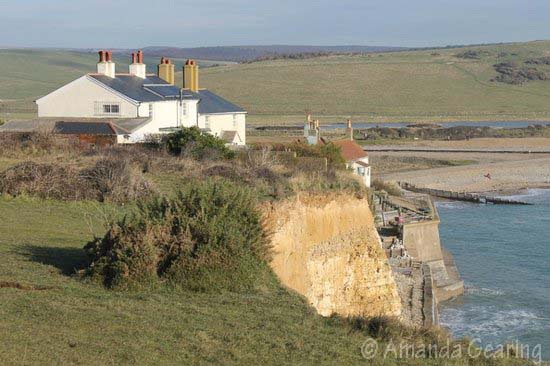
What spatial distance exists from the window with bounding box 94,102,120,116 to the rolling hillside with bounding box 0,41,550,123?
74.7 m

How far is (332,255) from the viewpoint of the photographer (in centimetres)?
1742

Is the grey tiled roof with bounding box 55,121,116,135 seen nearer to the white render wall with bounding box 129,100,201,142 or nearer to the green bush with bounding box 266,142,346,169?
the white render wall with bounding box 129,100,201,142

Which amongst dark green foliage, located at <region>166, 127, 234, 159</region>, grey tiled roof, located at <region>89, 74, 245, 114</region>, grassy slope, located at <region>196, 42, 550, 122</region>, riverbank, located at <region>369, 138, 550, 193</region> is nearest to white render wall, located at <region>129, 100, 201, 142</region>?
grey tiled roof, located at <region>89, 74, 245, 114</region>

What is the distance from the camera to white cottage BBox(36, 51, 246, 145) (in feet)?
112

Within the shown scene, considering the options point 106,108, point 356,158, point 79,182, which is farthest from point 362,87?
point 79,182

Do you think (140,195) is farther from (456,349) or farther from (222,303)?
(456,349)

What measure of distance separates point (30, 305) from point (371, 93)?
13453cm

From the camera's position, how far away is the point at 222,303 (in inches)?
480

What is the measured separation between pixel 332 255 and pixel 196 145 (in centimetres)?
1214

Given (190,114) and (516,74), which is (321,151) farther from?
(516,74)

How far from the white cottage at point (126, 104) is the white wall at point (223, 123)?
0.10 meters

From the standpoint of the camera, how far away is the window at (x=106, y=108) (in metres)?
34.8

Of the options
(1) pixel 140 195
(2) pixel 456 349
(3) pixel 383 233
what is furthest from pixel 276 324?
(3) pixel 383 233

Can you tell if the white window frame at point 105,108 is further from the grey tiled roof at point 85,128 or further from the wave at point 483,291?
the wave at point 483,291
